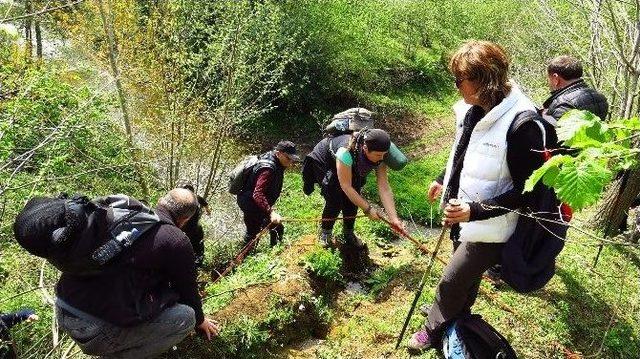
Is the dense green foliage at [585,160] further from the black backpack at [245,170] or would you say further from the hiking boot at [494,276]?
the black backpack at [245,170]

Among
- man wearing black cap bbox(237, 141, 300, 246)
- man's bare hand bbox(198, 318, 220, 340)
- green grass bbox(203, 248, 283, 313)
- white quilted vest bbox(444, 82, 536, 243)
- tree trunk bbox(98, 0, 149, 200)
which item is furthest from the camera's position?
tree trunk bbox(98, 0, 149, 200)

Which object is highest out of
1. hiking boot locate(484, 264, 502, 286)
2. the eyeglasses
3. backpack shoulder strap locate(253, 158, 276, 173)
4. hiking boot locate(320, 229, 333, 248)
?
the eyeglasses

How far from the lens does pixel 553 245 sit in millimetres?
3023

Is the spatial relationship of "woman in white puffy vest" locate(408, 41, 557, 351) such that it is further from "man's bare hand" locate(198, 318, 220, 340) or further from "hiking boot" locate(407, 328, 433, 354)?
"man's bare hand" locate(198, 318, 220, 340)

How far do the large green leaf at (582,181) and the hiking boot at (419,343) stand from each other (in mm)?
2141

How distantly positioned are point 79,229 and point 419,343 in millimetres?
2450

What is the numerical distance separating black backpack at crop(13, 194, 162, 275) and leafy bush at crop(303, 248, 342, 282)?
2154mm

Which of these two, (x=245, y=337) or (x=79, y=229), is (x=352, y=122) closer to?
(x=245, y=337)

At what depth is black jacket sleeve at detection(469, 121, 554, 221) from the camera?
269cm

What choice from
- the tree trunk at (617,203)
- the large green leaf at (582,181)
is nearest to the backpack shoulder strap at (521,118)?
the large green leaf at (582,181)

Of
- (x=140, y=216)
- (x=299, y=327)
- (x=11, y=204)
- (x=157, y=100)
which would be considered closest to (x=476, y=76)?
(x=140, y=216)

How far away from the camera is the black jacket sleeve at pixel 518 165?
8.82 ft

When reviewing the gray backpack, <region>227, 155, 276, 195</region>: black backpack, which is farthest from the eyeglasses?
<region>227, 155, 276, 195</region>: black backpack

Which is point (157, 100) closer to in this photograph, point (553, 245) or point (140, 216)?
point (140, 216)
